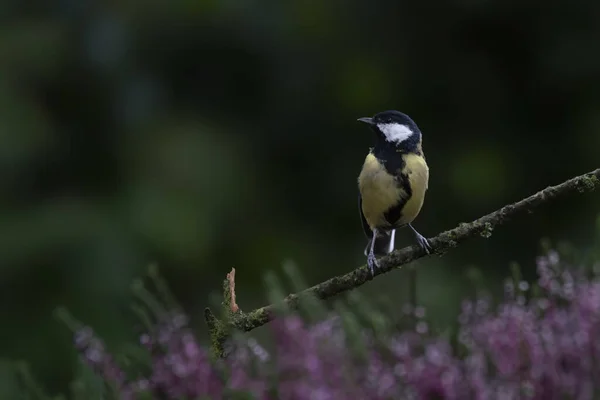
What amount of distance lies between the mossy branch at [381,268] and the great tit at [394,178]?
2.10ft

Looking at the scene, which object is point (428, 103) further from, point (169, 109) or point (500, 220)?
point (500, 220)

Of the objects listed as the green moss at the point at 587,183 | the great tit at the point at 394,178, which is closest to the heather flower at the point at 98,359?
the green moss at the point at 587,183

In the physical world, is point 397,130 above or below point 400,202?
above

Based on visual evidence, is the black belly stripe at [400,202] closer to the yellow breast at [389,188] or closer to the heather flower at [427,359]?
the yellow breast at [389,188]

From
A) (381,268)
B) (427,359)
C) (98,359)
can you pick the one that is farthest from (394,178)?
(427,359)

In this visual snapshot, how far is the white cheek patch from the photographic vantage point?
3121 mm

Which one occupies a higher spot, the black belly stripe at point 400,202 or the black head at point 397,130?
the black head at point 397,130

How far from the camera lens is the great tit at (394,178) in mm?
2969

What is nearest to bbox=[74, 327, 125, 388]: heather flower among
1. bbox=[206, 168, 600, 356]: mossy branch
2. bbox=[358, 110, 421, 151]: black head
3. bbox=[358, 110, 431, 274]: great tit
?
bbox=[206, 168, 600, 356]: mossy branch

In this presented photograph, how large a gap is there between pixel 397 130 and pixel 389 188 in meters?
0.28

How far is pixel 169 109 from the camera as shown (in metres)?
5.86

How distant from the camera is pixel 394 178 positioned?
297 cm

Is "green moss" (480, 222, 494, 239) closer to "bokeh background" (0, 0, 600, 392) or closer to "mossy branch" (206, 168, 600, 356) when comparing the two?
"mossy branch" (206, 168, 600, 356)

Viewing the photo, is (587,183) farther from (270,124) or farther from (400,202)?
(270,124)
